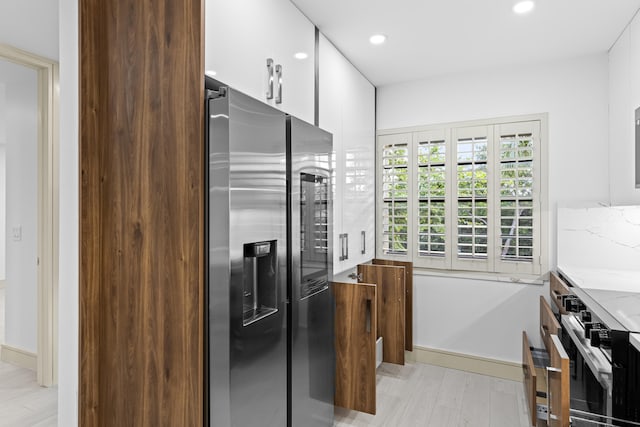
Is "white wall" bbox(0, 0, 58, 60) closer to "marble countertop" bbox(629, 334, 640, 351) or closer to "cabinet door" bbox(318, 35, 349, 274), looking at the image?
"cabinet door" bbox(318, 35, 349, 274)

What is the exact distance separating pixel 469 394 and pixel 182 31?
286 centimetres

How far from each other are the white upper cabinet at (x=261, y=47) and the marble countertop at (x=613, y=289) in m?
1.74

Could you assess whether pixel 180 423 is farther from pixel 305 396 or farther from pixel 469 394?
pixel 469 394

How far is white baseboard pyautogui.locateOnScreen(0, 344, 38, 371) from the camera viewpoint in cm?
304

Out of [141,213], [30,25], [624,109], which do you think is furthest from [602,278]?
[30,25]

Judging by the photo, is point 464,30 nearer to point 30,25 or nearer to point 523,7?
point 523,7

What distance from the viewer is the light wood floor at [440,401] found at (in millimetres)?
2348

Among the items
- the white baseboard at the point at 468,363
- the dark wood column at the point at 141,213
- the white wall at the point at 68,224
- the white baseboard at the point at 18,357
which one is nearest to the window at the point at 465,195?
the white baseboard at the point at 468,363

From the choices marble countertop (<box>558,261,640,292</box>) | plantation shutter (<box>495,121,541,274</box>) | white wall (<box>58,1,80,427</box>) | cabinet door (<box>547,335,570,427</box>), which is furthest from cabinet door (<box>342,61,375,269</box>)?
white wall (<box>58,1,80,427</box>)

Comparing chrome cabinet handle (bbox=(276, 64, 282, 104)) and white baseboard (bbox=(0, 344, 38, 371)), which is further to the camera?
white baseboard (bbox=(0, 344, 38, 371))

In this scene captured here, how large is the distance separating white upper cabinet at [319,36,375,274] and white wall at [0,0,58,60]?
5.36 feet

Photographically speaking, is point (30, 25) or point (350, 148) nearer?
point (30, 25)

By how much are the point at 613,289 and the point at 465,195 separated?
4.64ft

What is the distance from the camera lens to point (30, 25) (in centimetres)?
A: 230
